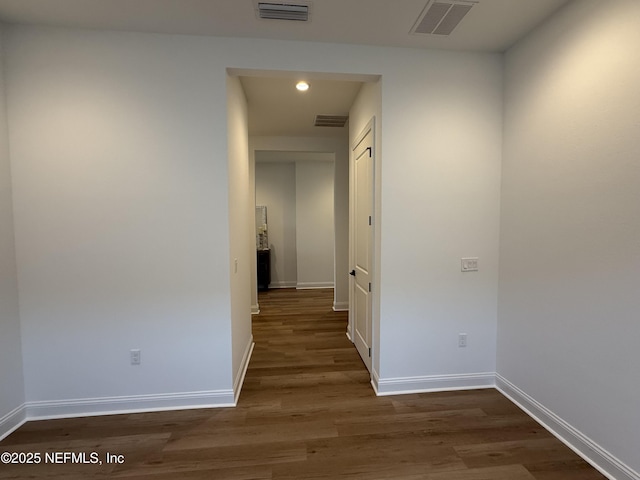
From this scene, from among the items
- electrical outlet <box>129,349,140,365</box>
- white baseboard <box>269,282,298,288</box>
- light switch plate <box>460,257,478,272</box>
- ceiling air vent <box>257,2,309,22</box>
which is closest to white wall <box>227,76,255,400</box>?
ceiling air vent <box>257,2,309,22</box>

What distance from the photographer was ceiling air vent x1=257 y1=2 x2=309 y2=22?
176 cm

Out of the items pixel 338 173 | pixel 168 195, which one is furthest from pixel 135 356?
pixel 338 173

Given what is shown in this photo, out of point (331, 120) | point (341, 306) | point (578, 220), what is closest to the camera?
point (578, 220)

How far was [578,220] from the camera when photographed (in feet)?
5.66

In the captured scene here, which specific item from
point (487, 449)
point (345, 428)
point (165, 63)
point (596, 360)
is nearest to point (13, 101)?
point (165, 63)

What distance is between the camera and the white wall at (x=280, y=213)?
6.50 m

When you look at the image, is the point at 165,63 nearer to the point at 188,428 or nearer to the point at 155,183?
the point at 155,183

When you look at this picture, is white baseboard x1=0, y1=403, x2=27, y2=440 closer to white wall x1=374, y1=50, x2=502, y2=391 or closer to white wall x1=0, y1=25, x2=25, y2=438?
white wall x1=0, y1=25, x2=25, y2=438

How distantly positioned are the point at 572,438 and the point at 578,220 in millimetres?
1365

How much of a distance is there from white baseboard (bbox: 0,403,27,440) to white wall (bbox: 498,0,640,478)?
→ 368 cm

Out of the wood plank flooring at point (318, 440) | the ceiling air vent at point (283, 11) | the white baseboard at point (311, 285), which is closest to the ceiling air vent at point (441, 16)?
the ceiling air vent at point (283, 11)

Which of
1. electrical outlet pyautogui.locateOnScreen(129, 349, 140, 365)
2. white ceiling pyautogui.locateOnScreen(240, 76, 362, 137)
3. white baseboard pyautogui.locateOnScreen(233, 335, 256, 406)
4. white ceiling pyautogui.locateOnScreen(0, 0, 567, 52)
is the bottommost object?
white baseboard pyautogui.locateOnScreen(233, 335, 256, 406)

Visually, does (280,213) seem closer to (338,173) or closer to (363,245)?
(338,173)

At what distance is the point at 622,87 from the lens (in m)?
1.51
